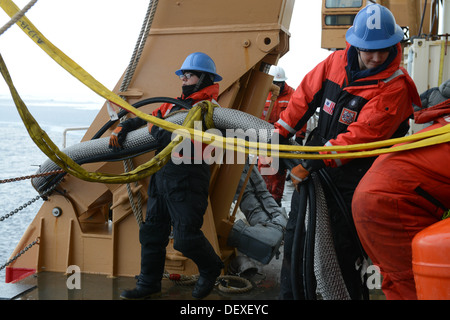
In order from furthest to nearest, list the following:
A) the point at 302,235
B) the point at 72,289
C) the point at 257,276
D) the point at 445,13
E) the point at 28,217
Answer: the point at 445,13
the point at 28,217
the point at 257,276
the point at 72,289
the point at 302,235

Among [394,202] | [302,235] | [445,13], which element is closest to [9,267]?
[302,235]

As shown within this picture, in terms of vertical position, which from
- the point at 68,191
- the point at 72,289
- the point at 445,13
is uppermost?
the point at 445,13

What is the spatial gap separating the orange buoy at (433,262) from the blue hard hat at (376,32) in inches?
43.2

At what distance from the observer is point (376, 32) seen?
2.66 metres

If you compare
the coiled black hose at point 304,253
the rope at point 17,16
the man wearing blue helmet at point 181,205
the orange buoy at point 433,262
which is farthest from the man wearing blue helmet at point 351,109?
the rope at point 17,16

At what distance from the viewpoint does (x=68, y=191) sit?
13.1 feet

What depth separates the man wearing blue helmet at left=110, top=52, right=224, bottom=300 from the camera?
3359mm

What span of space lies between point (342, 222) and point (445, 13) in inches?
197

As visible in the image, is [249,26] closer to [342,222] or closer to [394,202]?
[342,222]

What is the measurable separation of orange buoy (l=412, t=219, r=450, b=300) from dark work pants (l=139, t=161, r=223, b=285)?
5.62 feet

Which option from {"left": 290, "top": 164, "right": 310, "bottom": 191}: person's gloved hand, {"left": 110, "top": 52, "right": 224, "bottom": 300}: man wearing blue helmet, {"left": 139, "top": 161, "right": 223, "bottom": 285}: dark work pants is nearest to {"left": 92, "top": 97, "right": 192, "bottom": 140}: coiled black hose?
{"left": 110, "top": 52, "right": 224, "bottom": 300}: man wearing blue helmet

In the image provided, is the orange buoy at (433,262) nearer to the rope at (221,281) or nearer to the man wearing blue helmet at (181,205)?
the man wearing blue helmet at (181,205)

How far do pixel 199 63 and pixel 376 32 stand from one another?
1.25m

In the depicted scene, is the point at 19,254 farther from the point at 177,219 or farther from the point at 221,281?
the point at 221,281
